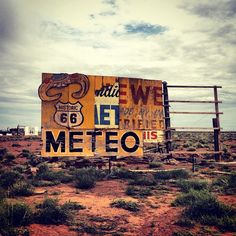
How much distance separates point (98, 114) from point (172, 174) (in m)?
5.10

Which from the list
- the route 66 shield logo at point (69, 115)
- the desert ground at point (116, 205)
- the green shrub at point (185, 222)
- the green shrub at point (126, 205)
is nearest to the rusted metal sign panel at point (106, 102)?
the route 66 shield logo at point (69, 115)

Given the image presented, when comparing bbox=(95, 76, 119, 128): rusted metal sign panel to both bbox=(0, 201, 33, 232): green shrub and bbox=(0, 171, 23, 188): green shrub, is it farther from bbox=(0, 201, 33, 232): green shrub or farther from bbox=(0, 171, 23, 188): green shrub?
bbox=(0, 201, 33, 232): green shrub

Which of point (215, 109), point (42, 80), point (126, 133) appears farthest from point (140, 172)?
point (42, 80)

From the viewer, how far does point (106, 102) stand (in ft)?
39.7

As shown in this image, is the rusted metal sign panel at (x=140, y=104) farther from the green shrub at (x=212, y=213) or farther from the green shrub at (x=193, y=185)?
the green shrub at (x=212, y=213)

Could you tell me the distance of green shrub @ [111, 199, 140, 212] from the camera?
354 inches

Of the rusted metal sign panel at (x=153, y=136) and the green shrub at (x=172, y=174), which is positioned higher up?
the rusted metal sign panel at (x=153, y=136)

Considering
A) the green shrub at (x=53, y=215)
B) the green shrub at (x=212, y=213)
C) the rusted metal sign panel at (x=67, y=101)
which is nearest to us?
the green shrub at (x=212, y=213)

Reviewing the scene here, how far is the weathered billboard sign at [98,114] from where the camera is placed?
37.2ft

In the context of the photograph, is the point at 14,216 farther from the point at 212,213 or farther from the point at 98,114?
the point at 98,114

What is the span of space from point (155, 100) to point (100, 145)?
3260 mm

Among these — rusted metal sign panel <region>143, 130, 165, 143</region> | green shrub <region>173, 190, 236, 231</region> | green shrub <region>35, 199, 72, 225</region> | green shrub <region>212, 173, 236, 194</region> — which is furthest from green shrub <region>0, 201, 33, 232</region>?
green shrub <region>212, 173, 236, 194</region>

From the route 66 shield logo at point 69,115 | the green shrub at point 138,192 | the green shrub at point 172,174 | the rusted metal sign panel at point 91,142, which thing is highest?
the route 66 shield logo at point 69,115

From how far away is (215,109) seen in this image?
531 inches
